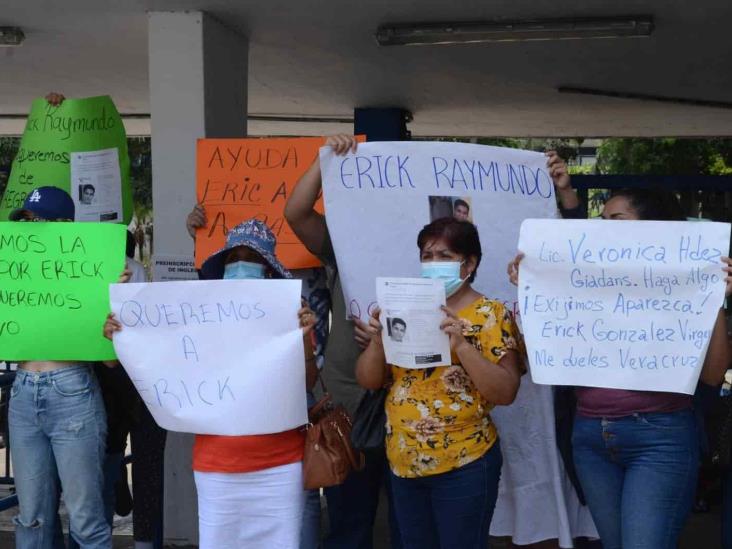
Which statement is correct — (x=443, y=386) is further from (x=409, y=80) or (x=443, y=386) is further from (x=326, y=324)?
(x=409, y=80)

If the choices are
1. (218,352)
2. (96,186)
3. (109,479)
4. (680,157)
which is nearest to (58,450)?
(109,479)

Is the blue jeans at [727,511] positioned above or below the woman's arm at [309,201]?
below

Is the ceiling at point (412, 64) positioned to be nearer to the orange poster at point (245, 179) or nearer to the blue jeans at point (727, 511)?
the orange poster at point (245, 179)

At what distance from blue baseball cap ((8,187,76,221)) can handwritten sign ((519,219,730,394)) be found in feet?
6.16

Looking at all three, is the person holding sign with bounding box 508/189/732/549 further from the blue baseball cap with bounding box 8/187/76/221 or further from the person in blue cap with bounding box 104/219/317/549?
the blue baseball cap with bounding box 8/187/76/221

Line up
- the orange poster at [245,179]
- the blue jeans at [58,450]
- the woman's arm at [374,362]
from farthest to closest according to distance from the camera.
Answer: the orange poster at [245,179]
the blue jeans at [58,450]
the woman's arm at [374,362]

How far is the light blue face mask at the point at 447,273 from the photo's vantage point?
321 cm

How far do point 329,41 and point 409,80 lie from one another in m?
1.71

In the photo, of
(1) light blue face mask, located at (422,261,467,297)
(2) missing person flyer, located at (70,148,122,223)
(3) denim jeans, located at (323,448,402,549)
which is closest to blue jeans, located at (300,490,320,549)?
(3) denim jeans, located at (323,448,402,549)

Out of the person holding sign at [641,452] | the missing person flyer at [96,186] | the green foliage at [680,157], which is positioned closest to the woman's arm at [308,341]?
the person holding sign at [641,452]

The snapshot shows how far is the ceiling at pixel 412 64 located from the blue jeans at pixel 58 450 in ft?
7.46

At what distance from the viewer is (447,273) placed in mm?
3207

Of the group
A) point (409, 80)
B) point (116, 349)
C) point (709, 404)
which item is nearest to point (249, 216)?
point (116, 349)

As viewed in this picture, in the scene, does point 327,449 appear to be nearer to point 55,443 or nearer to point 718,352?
point 55,443
